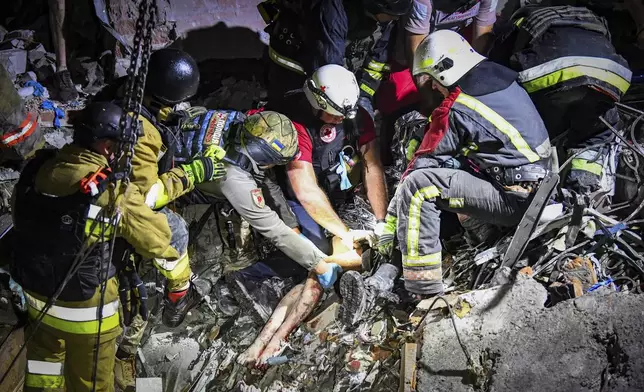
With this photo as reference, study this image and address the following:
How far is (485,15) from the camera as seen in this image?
550cm

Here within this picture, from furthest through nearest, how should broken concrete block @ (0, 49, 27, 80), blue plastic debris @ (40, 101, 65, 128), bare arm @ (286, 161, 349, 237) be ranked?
broken concrete block @ (0, 49, 27, 80)
blue plastic debris @ (40, 101, 65, 128)
bare arm @ (286, 161, 349, 237)

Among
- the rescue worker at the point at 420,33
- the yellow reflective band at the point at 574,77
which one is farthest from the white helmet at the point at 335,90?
the yellow reflective band at the point at 574,77

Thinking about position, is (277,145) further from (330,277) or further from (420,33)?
(420,33)

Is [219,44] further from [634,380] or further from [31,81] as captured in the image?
[634,380]

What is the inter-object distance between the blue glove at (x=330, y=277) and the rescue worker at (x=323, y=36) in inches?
61.0

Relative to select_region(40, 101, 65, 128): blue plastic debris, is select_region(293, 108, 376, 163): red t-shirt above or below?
below

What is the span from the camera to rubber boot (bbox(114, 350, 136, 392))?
16.2 feet

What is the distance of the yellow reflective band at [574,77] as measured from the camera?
4.16m

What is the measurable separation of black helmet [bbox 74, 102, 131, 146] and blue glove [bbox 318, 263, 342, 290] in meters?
2.14

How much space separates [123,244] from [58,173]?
753mm

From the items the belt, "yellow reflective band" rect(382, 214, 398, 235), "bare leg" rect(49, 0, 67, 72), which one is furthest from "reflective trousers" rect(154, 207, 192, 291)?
"bare leg" rect(49, 0, 67, 72)

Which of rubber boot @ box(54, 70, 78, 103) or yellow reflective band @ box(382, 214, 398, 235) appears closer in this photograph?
yellow reflective band @ box(382, 214, 398, 235)

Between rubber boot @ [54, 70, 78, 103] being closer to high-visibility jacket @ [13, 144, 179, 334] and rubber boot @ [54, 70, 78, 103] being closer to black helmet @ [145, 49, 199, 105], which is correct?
black helmet @ [145, 49, 199, 105]

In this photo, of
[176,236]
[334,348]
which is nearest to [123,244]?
[176,236]
